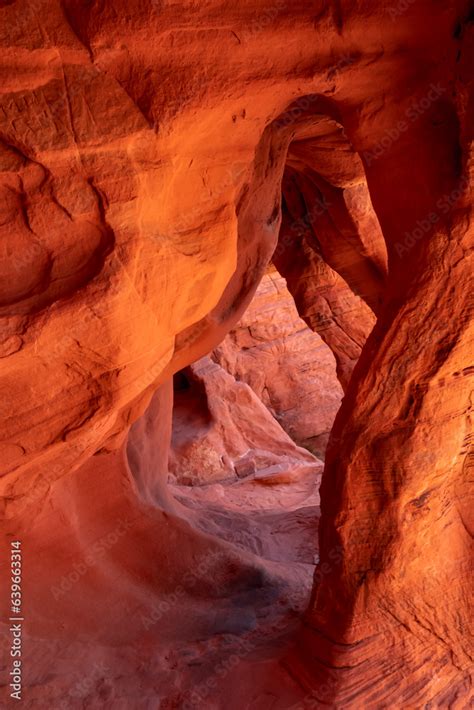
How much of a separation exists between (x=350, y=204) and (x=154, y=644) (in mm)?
4751

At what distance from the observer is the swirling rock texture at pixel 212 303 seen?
257 centimetres

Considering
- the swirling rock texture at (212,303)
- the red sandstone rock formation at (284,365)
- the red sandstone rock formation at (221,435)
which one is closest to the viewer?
the swirling rock texture at (212,303)

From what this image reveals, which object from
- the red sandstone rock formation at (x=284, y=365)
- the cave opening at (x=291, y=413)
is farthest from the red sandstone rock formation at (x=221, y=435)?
the red sandstone rock formation at (x=284, y=365)

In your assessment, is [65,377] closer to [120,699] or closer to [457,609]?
[120,699]

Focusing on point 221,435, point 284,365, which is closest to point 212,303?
point 221,435

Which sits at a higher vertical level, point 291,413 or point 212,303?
point 291,413

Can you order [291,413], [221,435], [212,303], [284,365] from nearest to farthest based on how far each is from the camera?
[212,303], [221,435], [291,413], [284,365]

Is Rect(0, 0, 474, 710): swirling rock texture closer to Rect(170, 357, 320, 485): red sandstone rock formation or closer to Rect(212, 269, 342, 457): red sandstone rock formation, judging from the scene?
Rect(170, 357, 320, 485): red sandstone rock formation

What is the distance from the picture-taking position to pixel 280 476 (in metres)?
8.43

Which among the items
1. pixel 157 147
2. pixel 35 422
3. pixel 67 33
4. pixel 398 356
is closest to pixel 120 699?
pixel 35 422

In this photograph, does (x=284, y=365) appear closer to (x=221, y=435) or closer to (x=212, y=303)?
(x=221, y=435)

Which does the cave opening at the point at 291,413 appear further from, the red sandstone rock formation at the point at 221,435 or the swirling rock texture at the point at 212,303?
the swirling rock texture at the point at 212,303

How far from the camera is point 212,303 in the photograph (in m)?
3.43

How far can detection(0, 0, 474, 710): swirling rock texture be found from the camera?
8.44ft
